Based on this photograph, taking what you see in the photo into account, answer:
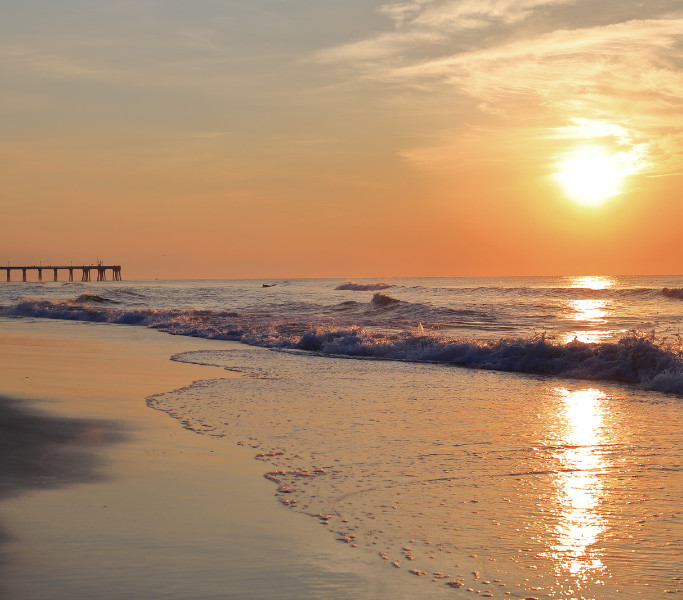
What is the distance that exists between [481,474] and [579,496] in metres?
0.93

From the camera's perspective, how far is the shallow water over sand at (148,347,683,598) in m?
4.07

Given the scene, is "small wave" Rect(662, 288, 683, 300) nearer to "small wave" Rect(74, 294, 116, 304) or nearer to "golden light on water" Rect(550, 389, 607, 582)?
"small wave" Rect(74, 294, 116, 304)

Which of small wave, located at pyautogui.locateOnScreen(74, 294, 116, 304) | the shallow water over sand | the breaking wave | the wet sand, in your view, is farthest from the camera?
small wave, located at pyautogui.locateOnScreen(74, 294, 116, 304)

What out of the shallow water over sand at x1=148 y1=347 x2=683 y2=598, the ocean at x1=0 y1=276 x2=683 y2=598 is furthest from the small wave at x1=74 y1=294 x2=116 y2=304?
the shallow water over sand at x1=148 y1=347 x2=683 y2=598

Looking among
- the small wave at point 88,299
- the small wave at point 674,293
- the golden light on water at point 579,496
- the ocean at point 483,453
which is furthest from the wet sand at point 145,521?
the small wave at point 674,293

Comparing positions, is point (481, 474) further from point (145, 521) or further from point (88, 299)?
point (88, 299)

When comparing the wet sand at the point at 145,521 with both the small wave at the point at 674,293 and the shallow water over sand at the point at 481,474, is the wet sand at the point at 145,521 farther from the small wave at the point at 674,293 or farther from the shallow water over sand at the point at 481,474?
the small wave at the point at 674,293

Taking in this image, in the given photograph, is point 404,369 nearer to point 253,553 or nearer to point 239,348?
point 239,348

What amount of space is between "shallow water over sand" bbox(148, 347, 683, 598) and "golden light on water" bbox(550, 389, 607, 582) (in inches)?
0.6

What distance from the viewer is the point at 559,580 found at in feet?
12.6

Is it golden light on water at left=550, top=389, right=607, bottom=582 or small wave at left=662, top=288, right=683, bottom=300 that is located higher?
Answer: small wave at left=662, top=288, right=683, bottom=300

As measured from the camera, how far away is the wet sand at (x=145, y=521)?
3721 millimetres

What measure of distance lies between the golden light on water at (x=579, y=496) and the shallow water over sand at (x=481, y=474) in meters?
0.02

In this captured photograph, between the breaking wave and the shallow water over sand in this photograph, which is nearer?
the shallow water over sand
